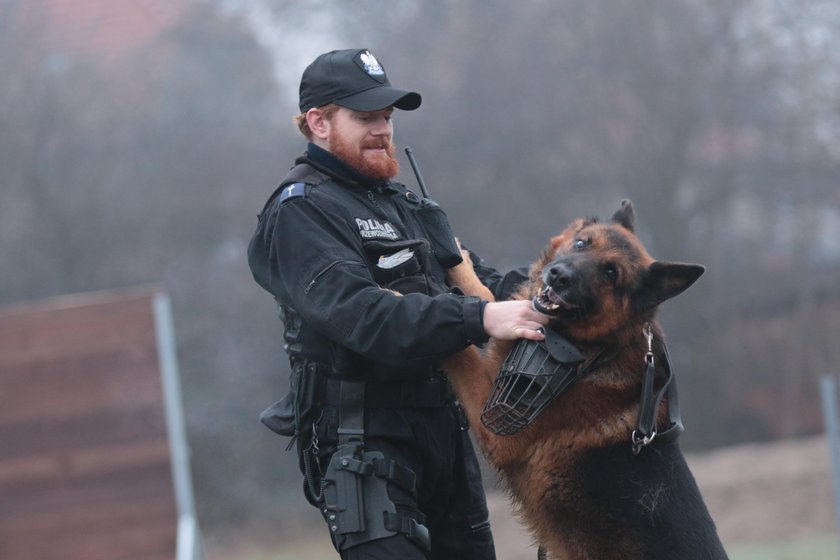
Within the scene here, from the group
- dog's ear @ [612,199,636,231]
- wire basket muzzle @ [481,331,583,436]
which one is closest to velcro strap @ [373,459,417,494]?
wire basket muzzle @ [481,331,583,436]

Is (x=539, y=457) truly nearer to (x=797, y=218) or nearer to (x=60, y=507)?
(x=60, y=507)

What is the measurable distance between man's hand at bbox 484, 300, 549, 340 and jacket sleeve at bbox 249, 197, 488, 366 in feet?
0.10

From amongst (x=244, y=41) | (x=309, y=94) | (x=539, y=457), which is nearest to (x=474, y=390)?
(x=539, y=457)

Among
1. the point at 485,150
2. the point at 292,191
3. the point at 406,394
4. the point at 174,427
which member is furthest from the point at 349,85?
the point at 485,150

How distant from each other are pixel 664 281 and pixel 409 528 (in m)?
1.13

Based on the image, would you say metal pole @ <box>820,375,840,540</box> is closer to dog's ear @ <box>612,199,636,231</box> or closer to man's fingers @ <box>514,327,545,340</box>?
dog's ear @ <box>612,199,636,231</box>

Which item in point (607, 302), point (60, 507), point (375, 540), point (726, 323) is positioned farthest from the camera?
point (726, 323)

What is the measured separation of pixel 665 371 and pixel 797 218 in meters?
12.6

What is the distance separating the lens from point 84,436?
7.60 meters

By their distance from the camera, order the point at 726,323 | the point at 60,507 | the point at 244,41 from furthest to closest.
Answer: the point at 244,41 → the point at 726,323 → the point at 60,507

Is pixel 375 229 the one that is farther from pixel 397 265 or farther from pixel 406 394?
pixel 406 394

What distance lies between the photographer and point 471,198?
50.5 ft

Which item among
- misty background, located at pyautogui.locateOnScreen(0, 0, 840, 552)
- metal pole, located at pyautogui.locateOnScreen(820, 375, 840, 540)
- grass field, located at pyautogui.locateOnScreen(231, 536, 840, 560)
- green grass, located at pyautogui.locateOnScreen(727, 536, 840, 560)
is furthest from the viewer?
misty background, located at pyautogui.locateOnScreen(0, 0, 840, 552)

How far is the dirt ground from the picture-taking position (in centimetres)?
1101
